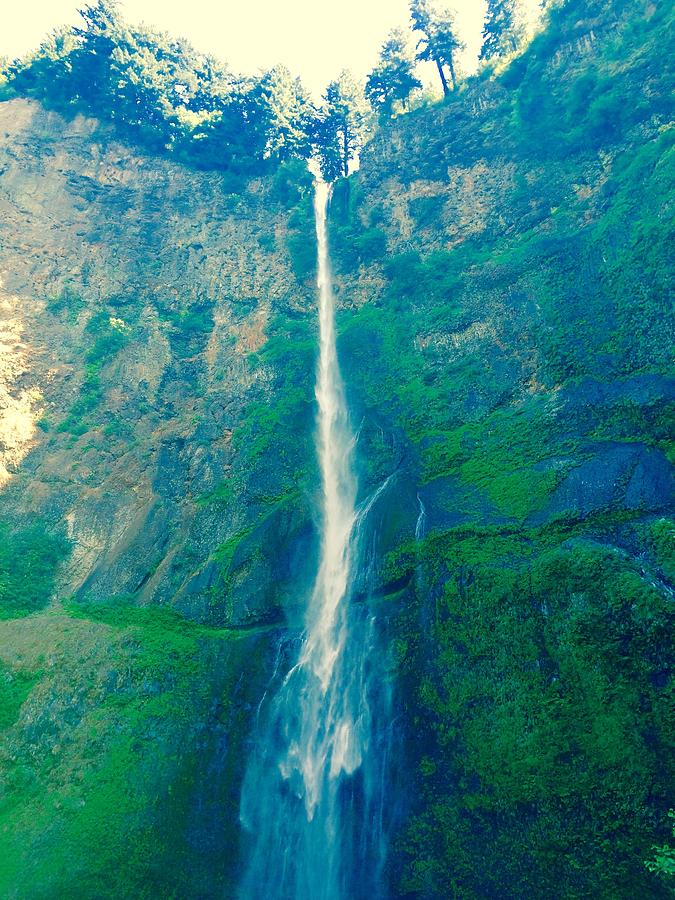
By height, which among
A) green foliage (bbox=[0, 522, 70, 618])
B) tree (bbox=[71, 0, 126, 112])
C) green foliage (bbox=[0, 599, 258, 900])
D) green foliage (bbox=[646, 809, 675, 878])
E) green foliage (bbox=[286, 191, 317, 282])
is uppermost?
tree (bbox=[71, 0, 126, 112])

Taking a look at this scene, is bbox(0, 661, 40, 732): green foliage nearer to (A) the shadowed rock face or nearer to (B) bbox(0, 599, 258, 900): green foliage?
(B) bbox(0, 599, 258, 900): green foliage

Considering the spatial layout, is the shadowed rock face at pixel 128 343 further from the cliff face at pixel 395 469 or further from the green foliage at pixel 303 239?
the green foliage at pixel 303 239

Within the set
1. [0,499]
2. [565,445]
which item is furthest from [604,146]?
[0,499]

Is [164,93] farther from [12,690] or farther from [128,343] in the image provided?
[12,690]

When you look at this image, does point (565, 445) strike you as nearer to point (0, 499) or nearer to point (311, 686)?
point (311, 686)

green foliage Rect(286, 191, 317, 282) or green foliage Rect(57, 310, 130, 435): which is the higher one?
green foliage Rect(286, 191, 317, 282)

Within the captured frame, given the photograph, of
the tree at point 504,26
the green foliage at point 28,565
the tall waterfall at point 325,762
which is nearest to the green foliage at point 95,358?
the green foliage at point 28,565

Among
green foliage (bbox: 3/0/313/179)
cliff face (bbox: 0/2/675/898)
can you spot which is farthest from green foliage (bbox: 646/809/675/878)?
green foliage (bbox: 3/0/313/179)
